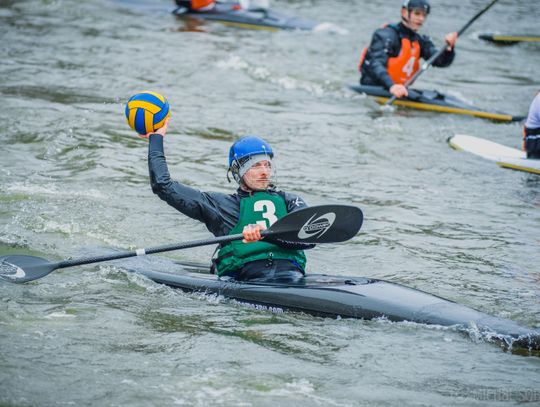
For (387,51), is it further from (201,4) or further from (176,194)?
(176,194)

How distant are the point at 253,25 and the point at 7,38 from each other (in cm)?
430

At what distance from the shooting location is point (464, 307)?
19.7ft

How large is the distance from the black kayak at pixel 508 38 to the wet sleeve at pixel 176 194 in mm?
11685

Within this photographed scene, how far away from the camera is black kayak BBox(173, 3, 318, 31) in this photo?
56.0 ft

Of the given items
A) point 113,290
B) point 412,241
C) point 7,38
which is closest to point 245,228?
point 113,290

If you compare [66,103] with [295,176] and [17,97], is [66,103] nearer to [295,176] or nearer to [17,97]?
[17,97]

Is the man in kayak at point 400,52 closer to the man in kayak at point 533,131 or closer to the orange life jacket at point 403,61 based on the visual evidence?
the orange life jacket at point 403,61

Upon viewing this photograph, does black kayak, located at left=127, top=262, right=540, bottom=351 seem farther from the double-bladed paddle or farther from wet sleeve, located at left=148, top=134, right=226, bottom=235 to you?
wet sleeve, located at left=148, top=134, right=226, bottom=235

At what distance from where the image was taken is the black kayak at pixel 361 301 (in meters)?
5.72

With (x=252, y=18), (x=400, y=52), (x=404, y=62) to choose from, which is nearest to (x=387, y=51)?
(x=400, y=52)

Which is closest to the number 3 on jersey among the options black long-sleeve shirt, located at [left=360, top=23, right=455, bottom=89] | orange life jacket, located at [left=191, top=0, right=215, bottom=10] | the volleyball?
the volleyball

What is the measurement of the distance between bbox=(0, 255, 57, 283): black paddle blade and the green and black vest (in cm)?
125

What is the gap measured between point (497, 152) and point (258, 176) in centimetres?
499

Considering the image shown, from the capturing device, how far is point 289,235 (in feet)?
20.6
